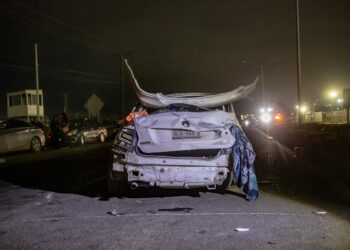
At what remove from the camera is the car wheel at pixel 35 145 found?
20.0 meters

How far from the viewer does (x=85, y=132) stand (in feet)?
84.0

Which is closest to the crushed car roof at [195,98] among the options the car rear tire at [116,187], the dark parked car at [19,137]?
the car rear tire at [116,187]

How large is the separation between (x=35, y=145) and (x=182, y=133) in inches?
569

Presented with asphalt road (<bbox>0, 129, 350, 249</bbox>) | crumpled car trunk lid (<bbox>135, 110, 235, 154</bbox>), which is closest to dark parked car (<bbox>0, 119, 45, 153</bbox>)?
asphalt road (<bbox>0, 129, 350, 249</bbox>)

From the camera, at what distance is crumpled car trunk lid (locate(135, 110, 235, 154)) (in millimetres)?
7039

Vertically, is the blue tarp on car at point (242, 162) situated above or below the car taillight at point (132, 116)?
below

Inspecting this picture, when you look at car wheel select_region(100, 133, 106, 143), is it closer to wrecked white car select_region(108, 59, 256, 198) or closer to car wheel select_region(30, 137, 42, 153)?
car wheel select_region(30, 137, 42, 153)

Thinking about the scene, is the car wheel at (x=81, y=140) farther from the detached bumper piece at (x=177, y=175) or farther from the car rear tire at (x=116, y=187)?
the detached bumper piece at (x=177, y=175)

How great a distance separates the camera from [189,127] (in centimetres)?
711

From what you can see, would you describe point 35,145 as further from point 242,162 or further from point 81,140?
point 242,162

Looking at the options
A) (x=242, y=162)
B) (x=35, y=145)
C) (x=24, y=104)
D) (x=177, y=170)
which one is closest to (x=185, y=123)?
(x=177, y=170)

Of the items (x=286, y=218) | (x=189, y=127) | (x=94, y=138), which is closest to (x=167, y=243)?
(x=286, y=218)

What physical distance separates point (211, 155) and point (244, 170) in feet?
2.00

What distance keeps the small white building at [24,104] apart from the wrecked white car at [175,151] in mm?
39408
